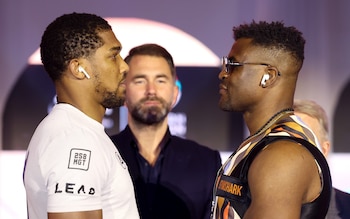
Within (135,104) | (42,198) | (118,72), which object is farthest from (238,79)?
(135,104)

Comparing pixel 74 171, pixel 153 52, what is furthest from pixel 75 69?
pixel 153 52

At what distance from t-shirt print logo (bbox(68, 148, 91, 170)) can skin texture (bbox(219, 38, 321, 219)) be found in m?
0.44

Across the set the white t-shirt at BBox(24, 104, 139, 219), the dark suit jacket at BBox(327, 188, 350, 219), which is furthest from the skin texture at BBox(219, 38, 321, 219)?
the dark suit jacket at BBox(327, 188, 350, 219)

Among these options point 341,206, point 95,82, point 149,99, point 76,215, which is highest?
point 95,82

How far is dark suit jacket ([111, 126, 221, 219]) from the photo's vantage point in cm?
304

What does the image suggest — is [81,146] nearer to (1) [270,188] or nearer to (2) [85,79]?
(2) [85,79]

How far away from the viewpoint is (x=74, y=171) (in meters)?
1.96

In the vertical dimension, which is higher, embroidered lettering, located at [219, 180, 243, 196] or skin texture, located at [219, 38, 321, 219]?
skin texture, located at [219, 38, 321, 219]

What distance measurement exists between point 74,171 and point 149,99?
47.1 inches

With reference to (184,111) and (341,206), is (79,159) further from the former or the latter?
(184,111)

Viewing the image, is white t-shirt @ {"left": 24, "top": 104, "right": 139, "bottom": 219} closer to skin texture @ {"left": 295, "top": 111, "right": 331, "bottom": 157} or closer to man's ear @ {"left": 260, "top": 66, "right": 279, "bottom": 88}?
man's ear @ {"left": 260, "top": 66, "right": 279, "bottom": 88}

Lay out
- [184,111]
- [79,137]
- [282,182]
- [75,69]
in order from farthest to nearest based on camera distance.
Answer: [184,111], [75,69], [79,137], [282,182]

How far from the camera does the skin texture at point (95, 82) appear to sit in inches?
84.4

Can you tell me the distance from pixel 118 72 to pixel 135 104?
92 centimetres
